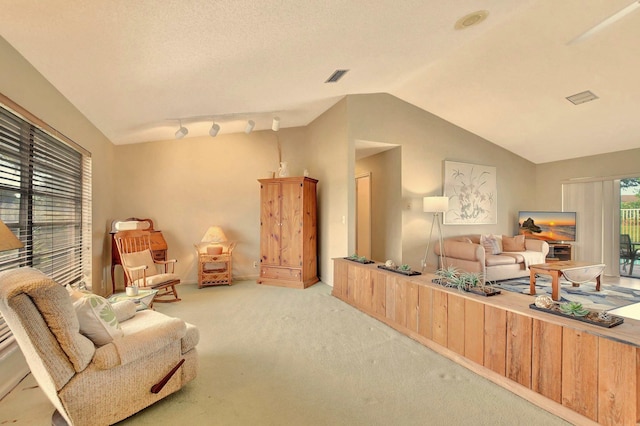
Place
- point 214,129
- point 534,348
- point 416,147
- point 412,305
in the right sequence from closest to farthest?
point 534,348 → point 412,305 → point 214,129 → point 416,147

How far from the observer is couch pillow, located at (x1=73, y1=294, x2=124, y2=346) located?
1.62 meters

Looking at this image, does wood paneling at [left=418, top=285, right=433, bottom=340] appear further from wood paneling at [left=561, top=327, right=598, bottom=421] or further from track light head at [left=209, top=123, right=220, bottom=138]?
track light head at [left=209, top=123, right=220, bottom=138]

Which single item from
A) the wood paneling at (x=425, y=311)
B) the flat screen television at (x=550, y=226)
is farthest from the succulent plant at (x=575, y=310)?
the flat screen television at (x=550, y=226)

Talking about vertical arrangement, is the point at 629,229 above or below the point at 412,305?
above

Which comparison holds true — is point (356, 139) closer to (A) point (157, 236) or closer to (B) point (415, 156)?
(B) point (415, 156)

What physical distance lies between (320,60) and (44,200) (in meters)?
2.92

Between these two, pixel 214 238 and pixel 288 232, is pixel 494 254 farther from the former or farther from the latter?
pixel 214 238

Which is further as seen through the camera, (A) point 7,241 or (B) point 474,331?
(B) point 474,331

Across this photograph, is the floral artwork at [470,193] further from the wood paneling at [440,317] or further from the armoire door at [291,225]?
the wood paneling at [440,317]

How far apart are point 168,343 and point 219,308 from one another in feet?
6.61

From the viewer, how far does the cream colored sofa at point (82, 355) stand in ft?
4.43

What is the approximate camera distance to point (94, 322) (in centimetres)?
163

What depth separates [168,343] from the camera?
6.03 feet

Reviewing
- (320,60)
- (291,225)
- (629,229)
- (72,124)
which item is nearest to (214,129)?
(72,124)
